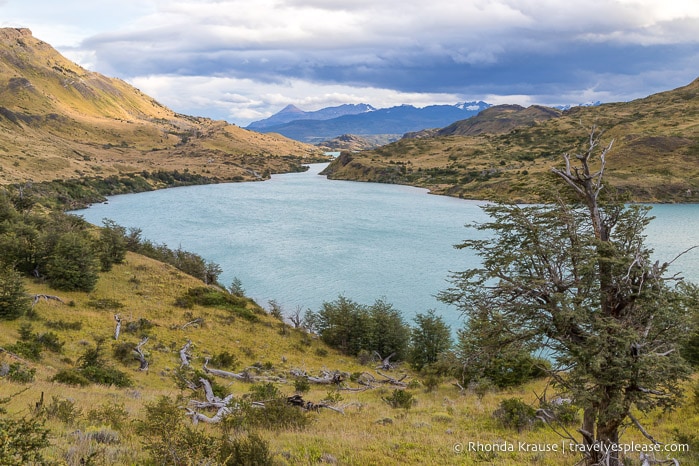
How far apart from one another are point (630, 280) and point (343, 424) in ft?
33.9

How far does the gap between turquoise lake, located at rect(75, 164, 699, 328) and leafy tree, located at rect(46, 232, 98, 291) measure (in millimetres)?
18960

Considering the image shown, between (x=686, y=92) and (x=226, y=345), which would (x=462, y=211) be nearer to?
(x=226, y=345)

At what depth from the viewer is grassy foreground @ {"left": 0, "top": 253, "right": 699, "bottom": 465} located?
35.7ft

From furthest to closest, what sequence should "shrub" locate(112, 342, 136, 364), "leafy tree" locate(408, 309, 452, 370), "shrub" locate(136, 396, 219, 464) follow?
1. "leafy tree" locate(408, 309, 452, 370)
2. "shrub" locate(112, 342, 136, 364)
3. "shrub" locate(136, 396, 219, 464)

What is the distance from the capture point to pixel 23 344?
71.1 ft

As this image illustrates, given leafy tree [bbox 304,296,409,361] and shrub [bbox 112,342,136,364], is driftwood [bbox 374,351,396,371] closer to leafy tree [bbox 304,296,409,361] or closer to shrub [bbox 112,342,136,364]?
leafy tree [bbox 304,296,409,361]

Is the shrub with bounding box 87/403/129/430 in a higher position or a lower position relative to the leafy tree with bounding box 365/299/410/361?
higher

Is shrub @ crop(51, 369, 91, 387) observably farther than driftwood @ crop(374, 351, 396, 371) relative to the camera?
No

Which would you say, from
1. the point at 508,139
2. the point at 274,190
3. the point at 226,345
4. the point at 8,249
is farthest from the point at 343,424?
the point at 508,139

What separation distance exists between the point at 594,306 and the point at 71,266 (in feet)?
126

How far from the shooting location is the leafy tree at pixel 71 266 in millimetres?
34906

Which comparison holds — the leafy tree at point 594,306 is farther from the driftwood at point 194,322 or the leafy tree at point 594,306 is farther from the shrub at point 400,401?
the driftwood at point 194,322

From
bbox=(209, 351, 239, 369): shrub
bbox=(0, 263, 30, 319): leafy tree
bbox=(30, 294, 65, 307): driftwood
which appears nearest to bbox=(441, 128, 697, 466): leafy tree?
bbox=(209, 351, 239, 369): shrub

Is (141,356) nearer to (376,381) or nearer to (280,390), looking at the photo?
(280,390)
